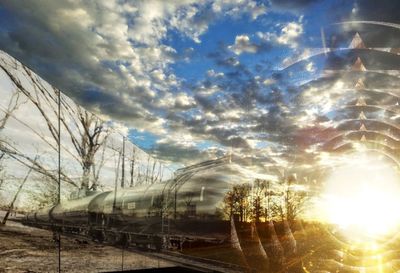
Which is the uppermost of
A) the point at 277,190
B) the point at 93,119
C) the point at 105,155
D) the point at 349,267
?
the point at 93,119

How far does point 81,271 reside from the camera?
6445 mm

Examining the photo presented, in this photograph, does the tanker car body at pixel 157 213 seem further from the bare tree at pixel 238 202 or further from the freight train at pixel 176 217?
the bare tree at pixel 238 202

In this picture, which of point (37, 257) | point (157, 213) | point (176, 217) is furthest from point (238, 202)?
point (37, 257)

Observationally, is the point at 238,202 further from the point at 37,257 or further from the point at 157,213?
the point at 37,257

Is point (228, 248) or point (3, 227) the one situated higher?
point (3, 227)

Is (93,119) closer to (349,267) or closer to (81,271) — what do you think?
(81,271)

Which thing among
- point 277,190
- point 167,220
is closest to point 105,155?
point 167,220

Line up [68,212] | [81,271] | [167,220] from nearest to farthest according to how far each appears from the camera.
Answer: [81,271], [167,220], [68,212]

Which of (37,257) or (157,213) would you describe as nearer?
(37,257)

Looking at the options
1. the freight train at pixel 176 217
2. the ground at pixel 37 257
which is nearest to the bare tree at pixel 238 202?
the freight train at pixel 176 217

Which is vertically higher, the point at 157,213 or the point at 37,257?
the point at 157,213

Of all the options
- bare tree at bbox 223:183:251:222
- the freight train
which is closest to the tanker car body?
the freight train

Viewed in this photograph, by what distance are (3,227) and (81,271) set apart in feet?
5.95

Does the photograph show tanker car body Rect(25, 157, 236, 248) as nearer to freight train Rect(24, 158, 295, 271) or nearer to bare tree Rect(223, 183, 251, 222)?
freight train Rect(24, 158, 295, 271)
